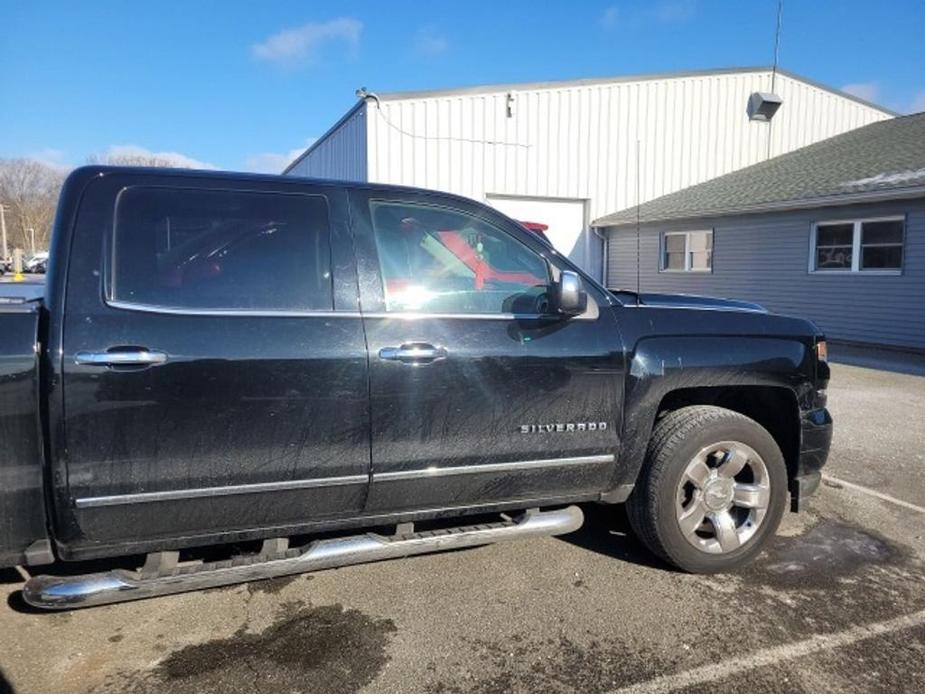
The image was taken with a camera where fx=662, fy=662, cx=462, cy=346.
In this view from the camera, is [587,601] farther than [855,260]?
No

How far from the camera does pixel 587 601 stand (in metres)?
3.19

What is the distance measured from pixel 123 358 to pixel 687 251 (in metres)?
17.5

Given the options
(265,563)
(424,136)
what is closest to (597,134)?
(424,136)

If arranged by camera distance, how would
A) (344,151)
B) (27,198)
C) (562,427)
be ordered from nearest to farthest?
1. (562,427)
2. (344,151)
3. (27,198)

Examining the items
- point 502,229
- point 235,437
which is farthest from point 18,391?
point 502,229

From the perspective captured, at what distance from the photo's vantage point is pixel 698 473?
3.38 m

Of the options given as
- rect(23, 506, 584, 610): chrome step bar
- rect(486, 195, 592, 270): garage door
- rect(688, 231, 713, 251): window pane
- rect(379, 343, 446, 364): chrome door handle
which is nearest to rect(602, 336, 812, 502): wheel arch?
rect(23, 506, 584, 610): chrome step bar

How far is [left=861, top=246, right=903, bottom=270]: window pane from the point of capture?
42.0ft

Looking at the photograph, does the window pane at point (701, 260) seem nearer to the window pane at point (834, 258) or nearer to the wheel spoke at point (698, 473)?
the window pane at point (834, 258)

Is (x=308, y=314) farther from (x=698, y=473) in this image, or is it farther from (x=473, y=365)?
(x=698, y=473)

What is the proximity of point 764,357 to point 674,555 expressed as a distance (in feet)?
3.72

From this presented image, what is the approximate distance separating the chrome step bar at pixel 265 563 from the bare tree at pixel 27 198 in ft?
245

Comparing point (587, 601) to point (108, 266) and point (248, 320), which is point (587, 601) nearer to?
point (248, 320)

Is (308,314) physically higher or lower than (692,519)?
higher
